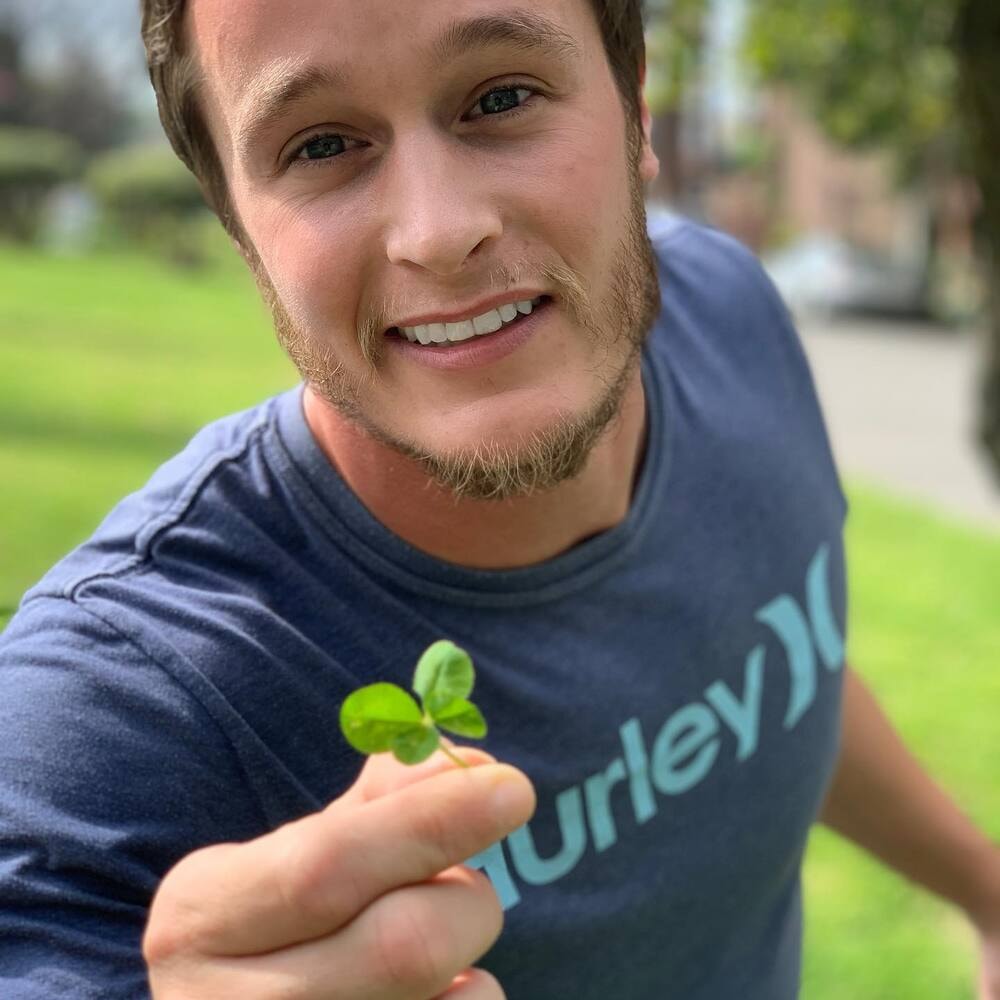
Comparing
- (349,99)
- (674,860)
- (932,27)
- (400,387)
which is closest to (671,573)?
(674,860)

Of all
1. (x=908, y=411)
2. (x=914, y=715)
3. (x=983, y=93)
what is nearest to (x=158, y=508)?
(x=983, y=93)

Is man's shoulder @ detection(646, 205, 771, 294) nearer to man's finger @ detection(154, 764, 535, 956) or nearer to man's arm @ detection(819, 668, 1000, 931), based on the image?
man's arm @ detection(819, 668, 1000, 931)

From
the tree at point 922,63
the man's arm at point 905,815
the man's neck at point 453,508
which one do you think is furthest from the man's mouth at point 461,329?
the tree at point 922,63

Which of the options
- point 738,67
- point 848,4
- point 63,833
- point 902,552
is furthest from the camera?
point 902,552

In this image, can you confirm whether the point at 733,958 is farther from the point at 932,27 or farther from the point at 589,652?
the point at 932,27

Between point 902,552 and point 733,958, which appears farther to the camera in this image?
point 902,552

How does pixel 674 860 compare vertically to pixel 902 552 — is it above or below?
below

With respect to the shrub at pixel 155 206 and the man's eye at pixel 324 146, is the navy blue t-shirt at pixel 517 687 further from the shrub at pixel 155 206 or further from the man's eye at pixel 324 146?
→ the shrub at pixel 155 206
